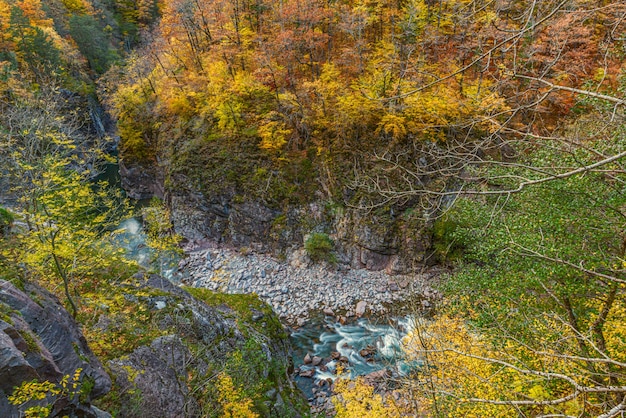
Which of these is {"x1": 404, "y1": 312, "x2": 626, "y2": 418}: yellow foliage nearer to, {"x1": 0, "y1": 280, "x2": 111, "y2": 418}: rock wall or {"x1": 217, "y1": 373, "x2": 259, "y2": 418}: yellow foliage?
{"x1": 217, "y1": 373, "x2": 259, "y2": 418}: yellow foliage

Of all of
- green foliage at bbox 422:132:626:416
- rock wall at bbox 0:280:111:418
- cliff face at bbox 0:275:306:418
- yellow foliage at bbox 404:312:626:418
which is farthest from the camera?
green foliage at bbox 422:132:626:416

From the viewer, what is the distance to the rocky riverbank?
50.9 ft

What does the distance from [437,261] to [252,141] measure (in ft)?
43.5

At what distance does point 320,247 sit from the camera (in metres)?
17.7

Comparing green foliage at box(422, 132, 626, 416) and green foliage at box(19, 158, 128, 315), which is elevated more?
green foliage at box(19, 158, 128, 315)

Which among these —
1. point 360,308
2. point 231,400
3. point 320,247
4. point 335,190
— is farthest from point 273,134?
point 231,400

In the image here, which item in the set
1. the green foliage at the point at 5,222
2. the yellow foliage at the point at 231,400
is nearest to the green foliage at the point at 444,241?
the yellow foliage at the point at 231,400

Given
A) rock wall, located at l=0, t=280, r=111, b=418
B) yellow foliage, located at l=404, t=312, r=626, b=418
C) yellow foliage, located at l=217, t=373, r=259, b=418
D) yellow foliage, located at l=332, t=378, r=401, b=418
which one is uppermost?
rock wall, located at l=0, t=280, r=111, b=418

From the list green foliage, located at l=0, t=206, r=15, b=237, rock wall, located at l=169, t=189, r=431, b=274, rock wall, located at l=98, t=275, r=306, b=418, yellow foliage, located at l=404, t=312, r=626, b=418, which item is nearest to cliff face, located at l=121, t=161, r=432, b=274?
rock wall, located at l=169, t=189, r=431, b=274

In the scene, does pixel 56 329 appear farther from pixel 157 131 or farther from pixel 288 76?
pixel 157 131

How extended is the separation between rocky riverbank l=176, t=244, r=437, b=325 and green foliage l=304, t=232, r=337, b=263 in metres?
0.46

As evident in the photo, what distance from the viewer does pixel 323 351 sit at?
43.9ft

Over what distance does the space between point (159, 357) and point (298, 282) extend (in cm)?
986

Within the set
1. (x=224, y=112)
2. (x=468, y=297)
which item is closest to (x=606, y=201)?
(x=468, y=297)
